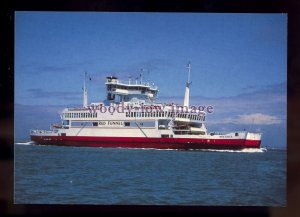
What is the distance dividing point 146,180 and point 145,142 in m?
0.30

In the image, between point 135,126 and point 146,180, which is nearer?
point 146,180

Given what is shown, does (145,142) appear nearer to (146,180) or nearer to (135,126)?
(135,126)

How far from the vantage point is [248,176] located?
419cm

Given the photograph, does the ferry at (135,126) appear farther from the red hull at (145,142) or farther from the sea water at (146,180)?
the sea water at (146,180)

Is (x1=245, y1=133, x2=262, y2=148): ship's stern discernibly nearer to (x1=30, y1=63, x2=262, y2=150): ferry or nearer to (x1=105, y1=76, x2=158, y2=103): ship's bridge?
(x1=30, y1=63, x2=262, y2=150): ferry

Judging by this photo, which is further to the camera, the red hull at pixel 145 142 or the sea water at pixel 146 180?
the red hull at pixel 145 142

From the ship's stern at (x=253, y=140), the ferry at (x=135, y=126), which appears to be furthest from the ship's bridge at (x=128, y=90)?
the ship's stern at (x=253, y=140)

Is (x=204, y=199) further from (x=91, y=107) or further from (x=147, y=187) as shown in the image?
(x=91, y=107)

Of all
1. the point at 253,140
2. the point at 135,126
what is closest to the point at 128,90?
the point at 135,126

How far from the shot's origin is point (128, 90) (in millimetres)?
4332

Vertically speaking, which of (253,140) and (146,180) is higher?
(253,140)

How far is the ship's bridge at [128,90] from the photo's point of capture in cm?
425

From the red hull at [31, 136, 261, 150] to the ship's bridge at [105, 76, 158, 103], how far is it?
0.84 feet

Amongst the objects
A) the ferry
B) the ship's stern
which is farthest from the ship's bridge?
the ship's stern
